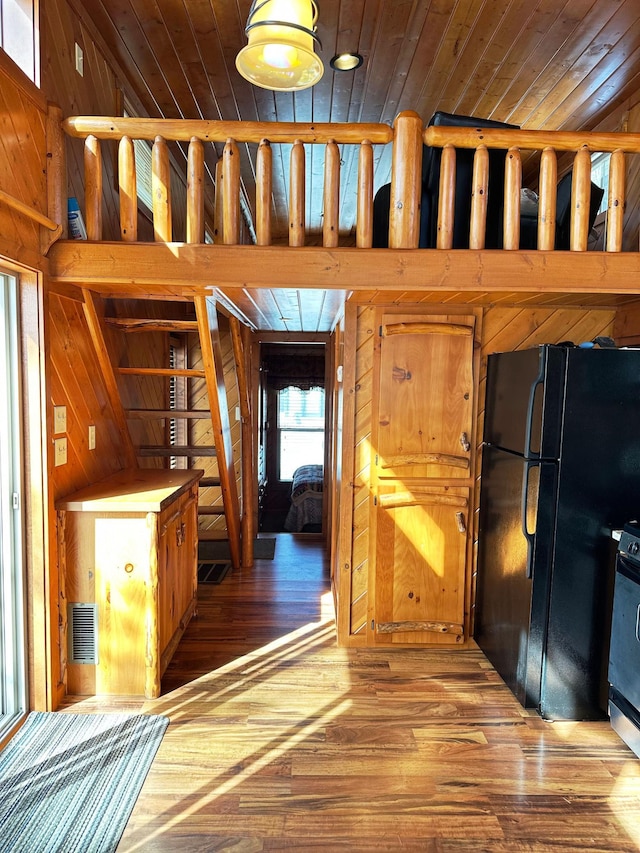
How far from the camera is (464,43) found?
8.86 feet

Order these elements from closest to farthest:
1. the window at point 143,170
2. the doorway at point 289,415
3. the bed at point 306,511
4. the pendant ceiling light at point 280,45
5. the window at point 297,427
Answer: the pendant ceiling light at point 280,45 < the window at point 143,170 < the bed at point 306,511 < the doorway at point 289,415 < the window at point 297,427

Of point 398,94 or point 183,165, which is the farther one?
point 183,165

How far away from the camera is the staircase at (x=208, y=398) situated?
3115 millimetres

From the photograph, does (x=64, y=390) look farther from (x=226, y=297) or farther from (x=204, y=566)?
(x=204, y=566)

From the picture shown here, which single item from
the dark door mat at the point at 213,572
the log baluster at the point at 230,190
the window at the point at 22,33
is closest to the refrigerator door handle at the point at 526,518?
the log baluster at the point at 230,190

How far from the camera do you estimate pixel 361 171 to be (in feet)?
7.96

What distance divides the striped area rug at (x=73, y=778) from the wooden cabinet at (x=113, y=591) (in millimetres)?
215

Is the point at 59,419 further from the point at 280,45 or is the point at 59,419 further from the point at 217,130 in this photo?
the point at 280,45

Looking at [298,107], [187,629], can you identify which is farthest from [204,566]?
[298,107]

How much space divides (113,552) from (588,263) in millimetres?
2697

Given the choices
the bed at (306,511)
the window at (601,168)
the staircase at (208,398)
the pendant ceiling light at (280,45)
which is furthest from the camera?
the bed at (306,511)

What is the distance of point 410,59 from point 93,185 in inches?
69.5

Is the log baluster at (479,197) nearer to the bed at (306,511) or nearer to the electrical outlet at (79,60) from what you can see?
the electrical outlet at (79,60)

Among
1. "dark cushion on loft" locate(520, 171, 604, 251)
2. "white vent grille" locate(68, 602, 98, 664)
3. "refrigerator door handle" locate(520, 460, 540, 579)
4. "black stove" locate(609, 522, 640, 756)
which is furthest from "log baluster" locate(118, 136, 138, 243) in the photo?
"black stove" locate(609, 522, 640, 756)
